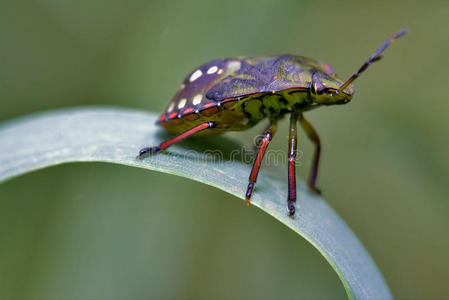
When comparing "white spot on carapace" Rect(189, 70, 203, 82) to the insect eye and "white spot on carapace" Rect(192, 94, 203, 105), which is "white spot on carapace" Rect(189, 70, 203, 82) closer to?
"white spot on carapace" Rect(192, 94, 203, 105)

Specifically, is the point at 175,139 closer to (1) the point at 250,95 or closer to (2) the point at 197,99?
(2) the point at 197,99

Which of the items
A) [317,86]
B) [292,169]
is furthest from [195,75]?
[292,169]

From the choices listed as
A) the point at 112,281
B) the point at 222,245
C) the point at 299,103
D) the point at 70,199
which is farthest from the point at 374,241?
the point at 70,199

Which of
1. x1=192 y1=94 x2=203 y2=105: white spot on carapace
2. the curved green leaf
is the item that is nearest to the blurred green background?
the curved green leaf

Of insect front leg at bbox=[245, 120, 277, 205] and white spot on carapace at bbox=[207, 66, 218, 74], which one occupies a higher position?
white spot on carapace at bbox=[207, 66, 218, 74]

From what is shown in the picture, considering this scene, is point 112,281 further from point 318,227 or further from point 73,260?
point 318,227

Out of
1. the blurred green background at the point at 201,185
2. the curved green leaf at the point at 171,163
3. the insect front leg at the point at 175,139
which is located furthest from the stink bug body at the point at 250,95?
the blurred green background at the point at 201,185

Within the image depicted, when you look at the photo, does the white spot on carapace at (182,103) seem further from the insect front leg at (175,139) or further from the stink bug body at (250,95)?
the insect front leg at (175,139)
